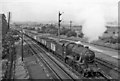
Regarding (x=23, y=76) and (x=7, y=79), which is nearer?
(x=7, y=79)

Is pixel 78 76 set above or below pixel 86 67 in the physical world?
below

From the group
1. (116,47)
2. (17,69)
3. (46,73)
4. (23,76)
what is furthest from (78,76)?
(116,47)

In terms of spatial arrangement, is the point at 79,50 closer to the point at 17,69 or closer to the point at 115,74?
the point at 115,74

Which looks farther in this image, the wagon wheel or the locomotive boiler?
the wagon wheel

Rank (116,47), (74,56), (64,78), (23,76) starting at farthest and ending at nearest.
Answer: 1. (116,47)
2. (74,56)
3. (23,76)
4. (64,78)

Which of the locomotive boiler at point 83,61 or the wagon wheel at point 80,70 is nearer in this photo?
the locomotive boiler at point 83,61

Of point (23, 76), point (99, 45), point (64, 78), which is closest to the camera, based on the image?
point (64, 78)

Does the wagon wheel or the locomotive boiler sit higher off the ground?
the locomotive boiler

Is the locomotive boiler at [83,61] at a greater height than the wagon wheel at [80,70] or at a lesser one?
greater

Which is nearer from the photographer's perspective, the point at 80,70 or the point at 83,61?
the point at 83,61

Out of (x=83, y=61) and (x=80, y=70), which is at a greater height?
(x=83, y=61)

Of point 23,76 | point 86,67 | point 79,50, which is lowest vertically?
point 23,76
